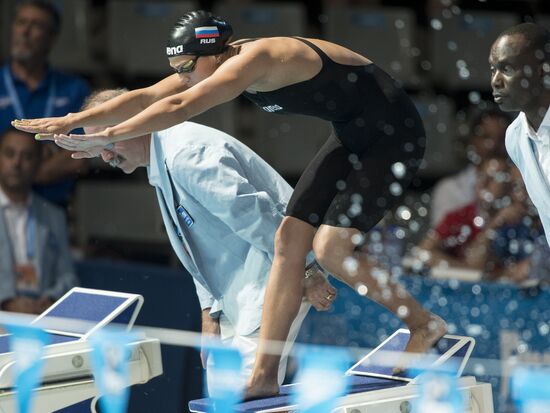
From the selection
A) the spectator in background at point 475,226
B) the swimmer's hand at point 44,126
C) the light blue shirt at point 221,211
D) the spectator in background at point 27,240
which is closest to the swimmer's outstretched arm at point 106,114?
the swimmer's hand at point 44,126

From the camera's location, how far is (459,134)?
22.0ft

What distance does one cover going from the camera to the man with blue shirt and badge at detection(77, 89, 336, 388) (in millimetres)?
3869

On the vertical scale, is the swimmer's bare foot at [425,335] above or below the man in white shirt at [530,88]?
below

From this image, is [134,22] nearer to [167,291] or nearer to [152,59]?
[152,59]

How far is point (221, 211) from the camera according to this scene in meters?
3.86

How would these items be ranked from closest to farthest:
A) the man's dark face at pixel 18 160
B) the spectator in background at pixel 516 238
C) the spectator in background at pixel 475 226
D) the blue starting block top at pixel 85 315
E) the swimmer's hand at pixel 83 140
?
the swimmer's hand at pixel 83 140, the blue starting block top at pixel 85 315, the spectator in background at pixel 516 238, the spectator in background at pixel 475 226, the man's dark face at pixel 18 160

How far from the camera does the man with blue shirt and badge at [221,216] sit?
3.87 m

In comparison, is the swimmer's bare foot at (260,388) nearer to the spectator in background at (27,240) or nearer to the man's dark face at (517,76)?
the man's dark face at (517,76)

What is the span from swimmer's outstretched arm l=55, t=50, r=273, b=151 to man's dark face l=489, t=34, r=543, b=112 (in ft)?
2.13

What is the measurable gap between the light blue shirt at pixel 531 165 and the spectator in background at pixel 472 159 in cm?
211

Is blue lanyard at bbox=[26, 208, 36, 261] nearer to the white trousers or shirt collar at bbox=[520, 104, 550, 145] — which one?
the white trousers

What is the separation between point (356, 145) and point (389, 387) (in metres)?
0.72

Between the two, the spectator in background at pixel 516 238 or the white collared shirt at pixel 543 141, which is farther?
the spectator in background at pixel 516 238

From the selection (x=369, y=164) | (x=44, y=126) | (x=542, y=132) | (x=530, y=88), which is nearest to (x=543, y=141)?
(x=542, y=132)
